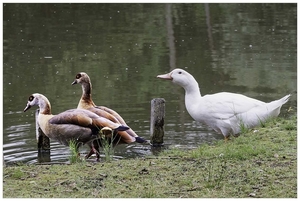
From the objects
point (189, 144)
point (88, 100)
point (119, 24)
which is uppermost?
point (119, 24)

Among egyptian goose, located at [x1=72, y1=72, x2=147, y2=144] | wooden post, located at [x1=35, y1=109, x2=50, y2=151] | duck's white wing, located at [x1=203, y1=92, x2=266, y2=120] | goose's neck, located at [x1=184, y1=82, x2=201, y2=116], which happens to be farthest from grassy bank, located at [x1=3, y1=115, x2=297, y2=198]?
wooden post, located at [x1=35, y1=109, x2=50, y2=151]

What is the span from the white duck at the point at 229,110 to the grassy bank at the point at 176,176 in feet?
5.14

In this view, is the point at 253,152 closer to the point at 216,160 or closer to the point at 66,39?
the point at 216,160

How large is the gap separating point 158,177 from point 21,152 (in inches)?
146

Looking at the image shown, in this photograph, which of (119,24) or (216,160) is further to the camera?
(119,24)

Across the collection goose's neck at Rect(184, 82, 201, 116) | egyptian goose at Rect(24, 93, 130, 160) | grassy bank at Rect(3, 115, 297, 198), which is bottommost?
grassy bank at Rect(3, 115, 297, 198)

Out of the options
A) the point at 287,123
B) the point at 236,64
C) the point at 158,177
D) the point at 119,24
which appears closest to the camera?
the point at 158,177

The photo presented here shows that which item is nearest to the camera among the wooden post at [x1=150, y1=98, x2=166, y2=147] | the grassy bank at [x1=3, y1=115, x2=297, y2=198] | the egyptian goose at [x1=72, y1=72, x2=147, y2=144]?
the grassy bank at [x1=3, y1=115, x2=297, y2=198]

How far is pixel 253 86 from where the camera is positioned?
1481 cm

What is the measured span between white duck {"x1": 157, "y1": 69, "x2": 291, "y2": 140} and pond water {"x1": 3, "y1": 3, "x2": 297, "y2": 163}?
0.52 m

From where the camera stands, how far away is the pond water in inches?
453

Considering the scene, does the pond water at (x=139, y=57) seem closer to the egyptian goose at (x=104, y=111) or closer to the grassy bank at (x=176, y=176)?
the egyptian goose at (x=104, y=111)

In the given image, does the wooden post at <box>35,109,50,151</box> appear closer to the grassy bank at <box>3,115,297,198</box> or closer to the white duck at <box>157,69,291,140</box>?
the white duck at <box>157,69,291,140</box>

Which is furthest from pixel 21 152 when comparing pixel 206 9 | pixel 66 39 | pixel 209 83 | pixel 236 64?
pixel 206 9
